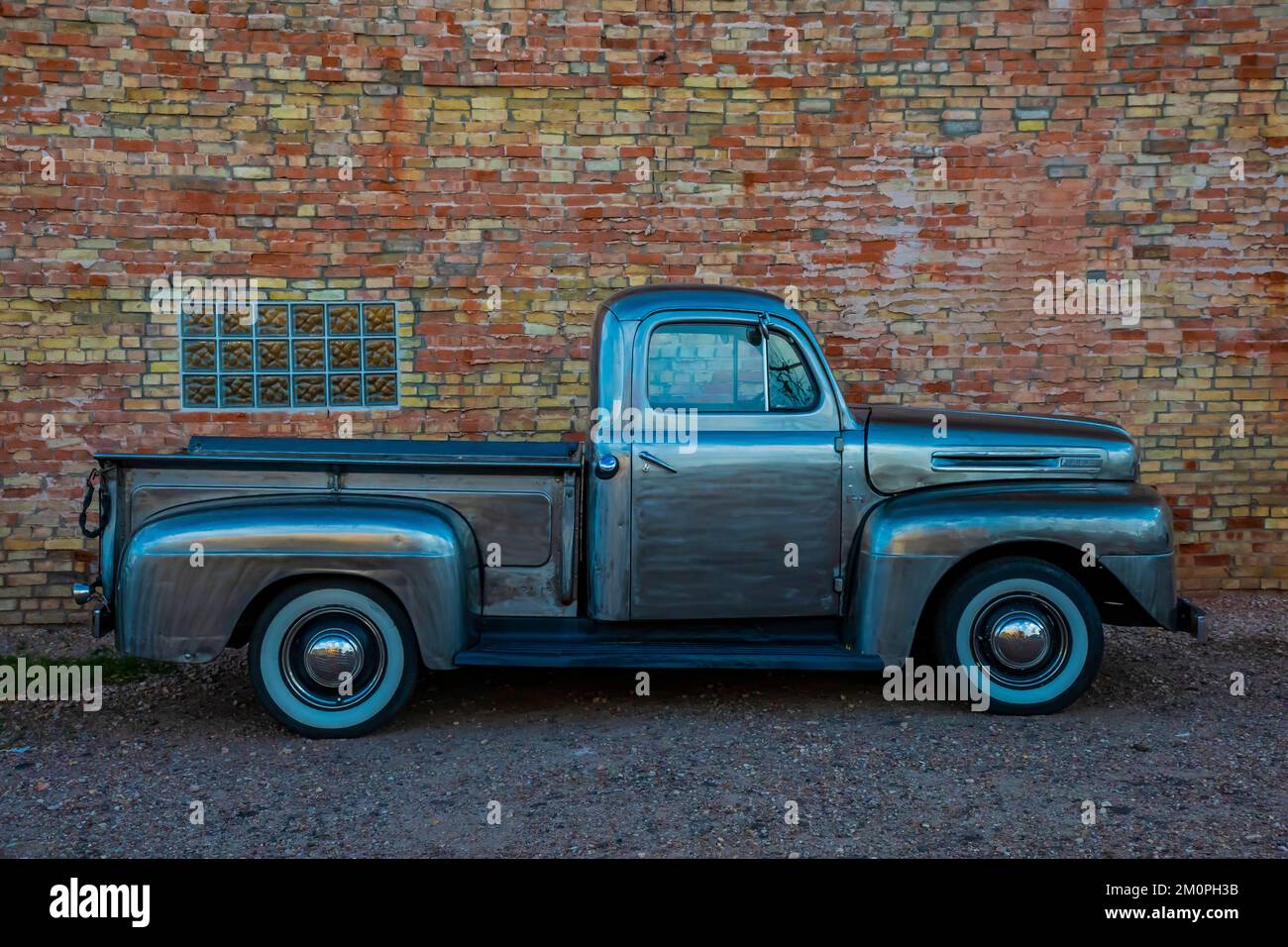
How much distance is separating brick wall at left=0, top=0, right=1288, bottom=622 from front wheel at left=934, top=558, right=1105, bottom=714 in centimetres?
271

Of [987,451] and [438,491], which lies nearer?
[438,491]

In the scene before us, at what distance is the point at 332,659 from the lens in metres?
5.03

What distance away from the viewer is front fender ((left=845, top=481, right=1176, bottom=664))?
512cm

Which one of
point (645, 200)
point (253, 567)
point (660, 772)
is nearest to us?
point (660, 772)

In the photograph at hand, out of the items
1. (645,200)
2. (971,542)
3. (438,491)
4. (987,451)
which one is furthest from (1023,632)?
(645,200)

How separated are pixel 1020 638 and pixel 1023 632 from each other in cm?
3

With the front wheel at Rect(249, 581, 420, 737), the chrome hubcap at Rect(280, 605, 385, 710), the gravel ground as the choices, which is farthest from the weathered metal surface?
the gravel ground

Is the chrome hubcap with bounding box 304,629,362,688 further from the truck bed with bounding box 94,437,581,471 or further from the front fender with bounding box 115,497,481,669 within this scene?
the truck bed with bounding box 94,437,581,471

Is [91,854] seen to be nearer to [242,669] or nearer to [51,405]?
[242,669]

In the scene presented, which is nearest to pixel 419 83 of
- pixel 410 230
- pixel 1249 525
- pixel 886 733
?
pixel 410 230

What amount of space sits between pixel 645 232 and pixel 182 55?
314 cm

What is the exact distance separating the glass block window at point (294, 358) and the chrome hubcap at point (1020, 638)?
165 inches

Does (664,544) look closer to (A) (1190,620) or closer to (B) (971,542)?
(B) (971,542)

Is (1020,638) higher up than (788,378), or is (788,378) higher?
(788,378)
